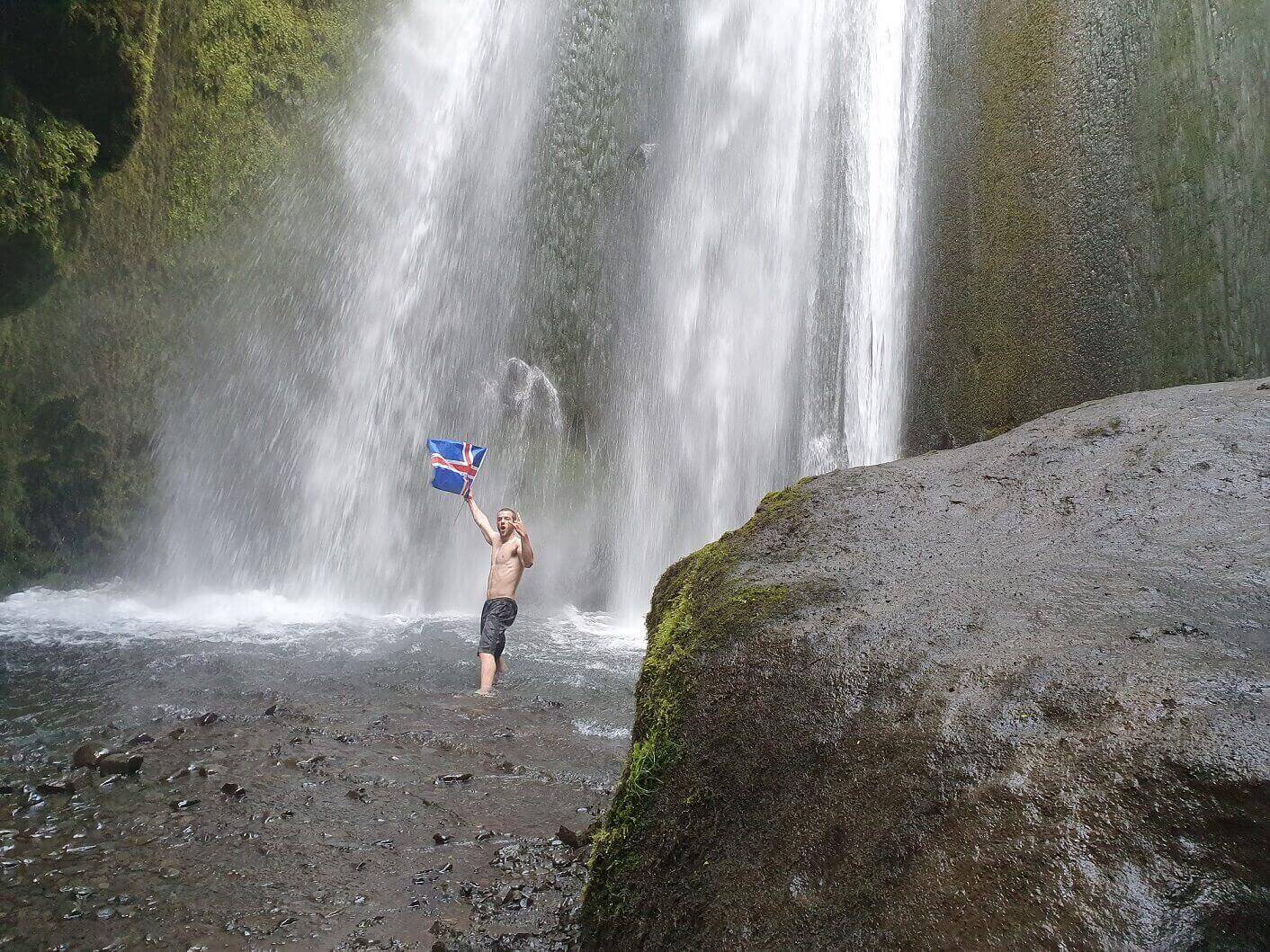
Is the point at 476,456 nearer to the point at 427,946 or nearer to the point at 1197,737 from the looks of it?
the point at 427,946

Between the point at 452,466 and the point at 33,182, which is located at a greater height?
the point at 33,182

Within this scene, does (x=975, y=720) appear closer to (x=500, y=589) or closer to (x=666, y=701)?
(x=666, y=701)

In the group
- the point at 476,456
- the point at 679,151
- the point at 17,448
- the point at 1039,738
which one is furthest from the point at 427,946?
the point at 679,151

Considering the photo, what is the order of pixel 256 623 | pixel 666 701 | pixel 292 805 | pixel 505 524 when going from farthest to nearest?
pixel 256 623
pixel 505 524
pixel 292 805
pixel 666 701

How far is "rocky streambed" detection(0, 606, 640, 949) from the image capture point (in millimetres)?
2959

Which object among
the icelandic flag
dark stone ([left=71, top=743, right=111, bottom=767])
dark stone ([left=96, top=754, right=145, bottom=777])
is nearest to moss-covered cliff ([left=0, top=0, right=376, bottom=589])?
the icelandic flag

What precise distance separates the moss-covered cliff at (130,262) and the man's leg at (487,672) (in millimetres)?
8331

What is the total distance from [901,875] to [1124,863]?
1.24 feet

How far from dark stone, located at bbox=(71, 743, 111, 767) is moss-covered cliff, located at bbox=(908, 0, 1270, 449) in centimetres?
579

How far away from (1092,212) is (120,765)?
6813mm

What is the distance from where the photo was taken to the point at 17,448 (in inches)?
541

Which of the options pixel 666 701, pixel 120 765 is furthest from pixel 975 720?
pixel 120 765

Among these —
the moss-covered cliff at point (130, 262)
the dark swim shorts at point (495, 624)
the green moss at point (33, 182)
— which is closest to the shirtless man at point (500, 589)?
the dark swim shorts at point (495, 624)

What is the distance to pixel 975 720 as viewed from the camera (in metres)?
1.68
